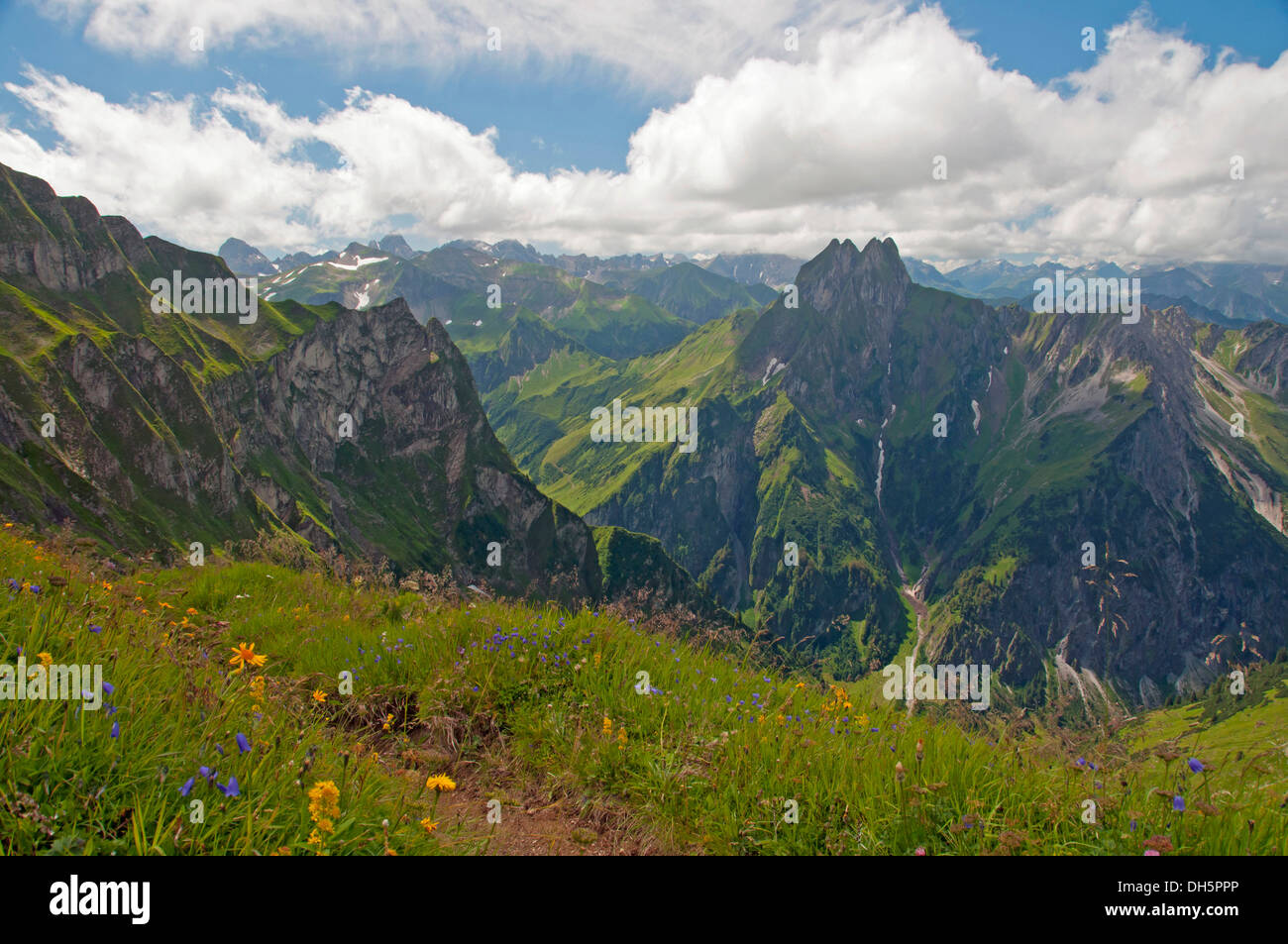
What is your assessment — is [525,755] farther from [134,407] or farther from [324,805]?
[134,407]

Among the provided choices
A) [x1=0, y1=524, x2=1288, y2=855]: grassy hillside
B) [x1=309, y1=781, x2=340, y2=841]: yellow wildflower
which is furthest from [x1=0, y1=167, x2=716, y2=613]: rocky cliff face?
[x1=309, y1=781, x2=340, y2=841]: yellow wildflower

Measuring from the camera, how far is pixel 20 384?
94562mm

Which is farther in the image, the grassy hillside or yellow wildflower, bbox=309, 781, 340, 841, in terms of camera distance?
the grassy hillside

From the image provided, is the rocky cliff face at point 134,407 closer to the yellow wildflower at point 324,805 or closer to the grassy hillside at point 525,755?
the grassy hillside at point 525,755

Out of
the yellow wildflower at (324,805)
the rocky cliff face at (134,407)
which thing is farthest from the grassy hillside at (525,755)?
the rocky cliff face at (134,407)

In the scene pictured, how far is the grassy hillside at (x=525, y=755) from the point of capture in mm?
3438

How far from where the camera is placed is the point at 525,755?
18.9ft

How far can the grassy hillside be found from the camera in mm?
3438

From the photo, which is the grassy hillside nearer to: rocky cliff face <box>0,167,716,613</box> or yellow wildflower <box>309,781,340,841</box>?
yellow wildflower <box>309,781,340,841</box>

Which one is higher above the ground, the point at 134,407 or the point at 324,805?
the point at 134,407

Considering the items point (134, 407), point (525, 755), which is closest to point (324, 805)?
point (525, 755)

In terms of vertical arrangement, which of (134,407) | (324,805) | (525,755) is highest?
(134,407)
